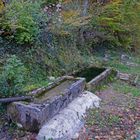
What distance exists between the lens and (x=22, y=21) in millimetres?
7602

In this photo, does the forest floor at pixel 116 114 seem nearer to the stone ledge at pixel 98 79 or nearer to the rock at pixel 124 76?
the rock at pixel 124 76

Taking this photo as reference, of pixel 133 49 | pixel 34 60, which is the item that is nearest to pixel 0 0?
pixel 34 60

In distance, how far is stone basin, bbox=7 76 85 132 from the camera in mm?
5219

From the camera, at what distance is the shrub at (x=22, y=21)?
24.0ft

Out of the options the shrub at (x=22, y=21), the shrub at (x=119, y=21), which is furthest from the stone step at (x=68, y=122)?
the shrub at (x=119, y=21)

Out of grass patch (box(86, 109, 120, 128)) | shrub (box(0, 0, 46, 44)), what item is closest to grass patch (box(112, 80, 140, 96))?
grass patch (box(86, 109, 120, 128))

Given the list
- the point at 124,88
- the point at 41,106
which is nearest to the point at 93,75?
the point at 124,88

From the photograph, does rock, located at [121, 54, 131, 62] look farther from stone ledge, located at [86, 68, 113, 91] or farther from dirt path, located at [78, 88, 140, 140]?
dirt path, located at [78, 88, 140, 140]

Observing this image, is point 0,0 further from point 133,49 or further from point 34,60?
point 133,49

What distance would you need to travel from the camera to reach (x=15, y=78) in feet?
17.9

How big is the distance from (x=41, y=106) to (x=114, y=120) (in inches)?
68.9

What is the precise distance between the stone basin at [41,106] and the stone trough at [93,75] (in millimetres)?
1283


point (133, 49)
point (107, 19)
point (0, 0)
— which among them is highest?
point (0, 0)

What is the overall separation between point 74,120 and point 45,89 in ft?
2.95
